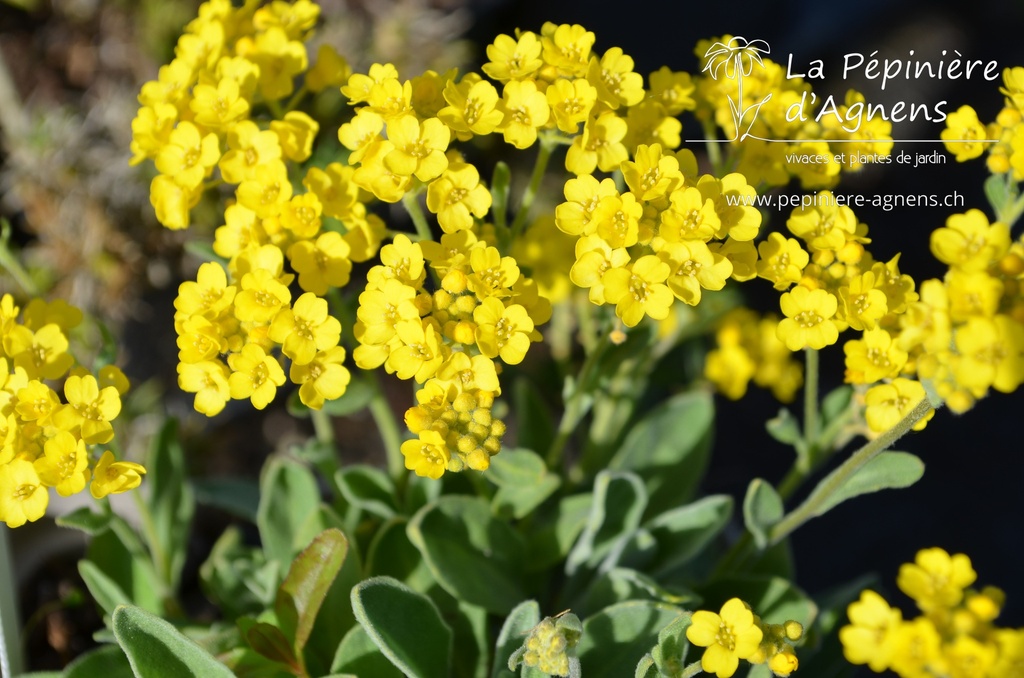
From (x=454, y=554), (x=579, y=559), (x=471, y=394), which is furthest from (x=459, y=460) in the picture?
(x=579, y=559)

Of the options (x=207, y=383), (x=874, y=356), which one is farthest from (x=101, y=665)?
(x=874, y=356)

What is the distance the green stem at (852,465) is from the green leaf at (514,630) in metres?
0.38

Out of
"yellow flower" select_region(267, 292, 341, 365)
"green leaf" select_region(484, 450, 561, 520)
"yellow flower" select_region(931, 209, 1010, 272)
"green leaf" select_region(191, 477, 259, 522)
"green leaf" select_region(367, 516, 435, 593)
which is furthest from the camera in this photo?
"green leaf" select_region(191, 477, 259, 522)

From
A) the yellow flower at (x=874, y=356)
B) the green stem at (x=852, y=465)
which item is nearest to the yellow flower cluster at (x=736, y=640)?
the green stem at (x=852, y=465)

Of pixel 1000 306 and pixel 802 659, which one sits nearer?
pixel 1000 306

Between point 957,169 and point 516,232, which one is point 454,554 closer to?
point 516,232

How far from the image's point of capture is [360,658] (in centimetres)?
124

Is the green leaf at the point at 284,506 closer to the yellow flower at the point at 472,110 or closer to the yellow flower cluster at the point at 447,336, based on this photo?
the yellow flower cluster at the point at 447,336

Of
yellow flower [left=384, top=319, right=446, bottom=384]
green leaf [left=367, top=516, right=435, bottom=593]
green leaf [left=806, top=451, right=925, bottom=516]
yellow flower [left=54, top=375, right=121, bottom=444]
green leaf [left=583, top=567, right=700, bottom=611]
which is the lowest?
green leaf [left=583, top=567, right=700, bottom=611]

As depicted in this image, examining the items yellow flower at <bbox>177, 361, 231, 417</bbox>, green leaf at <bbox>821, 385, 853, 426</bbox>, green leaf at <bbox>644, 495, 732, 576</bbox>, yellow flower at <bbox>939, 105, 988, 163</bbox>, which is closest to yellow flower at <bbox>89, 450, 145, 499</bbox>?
yellow flower at <bbox>177, 361, 231, 417</bbox>

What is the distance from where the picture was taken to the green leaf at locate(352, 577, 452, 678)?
1112 millimetres

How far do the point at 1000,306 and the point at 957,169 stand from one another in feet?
7.16

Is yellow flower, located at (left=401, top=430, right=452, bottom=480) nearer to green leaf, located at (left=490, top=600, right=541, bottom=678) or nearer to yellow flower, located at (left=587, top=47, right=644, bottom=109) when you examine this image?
green leaf, located at (left=490, top=600, right=541, bottom=678)

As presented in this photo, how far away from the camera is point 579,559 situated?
4.76ft
